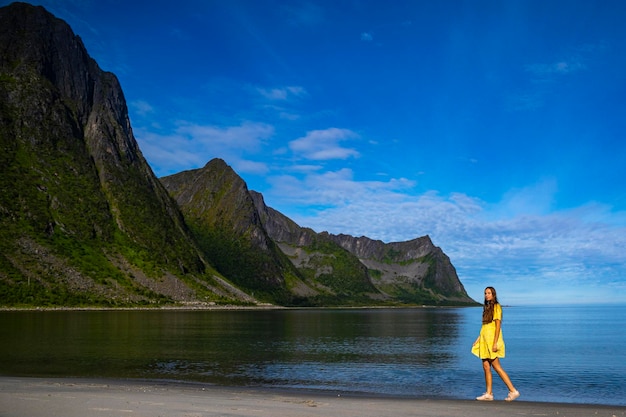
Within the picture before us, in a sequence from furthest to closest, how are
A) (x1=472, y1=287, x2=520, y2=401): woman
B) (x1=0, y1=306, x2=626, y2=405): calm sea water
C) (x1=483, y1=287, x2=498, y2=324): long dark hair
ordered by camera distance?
1. (x1=0, y1=306, x2=626, y2=405): calm sea water
2. (x1=483, y1=287, x2=498, y2=324): long dark hair
3. (x1=472, y1=287, x2=520, y2=401): woman

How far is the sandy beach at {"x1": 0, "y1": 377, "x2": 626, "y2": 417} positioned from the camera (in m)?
19.6

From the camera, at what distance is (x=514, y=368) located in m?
49.1

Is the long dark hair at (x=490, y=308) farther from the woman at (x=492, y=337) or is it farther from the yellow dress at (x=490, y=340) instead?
the yellow dress at (x=490, y=340)

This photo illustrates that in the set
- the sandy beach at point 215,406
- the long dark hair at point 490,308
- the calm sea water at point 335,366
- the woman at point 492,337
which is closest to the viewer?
the sandy beach at point 215,406

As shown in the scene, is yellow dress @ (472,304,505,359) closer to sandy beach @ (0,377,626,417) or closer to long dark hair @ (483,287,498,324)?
long dark hair @ (483,287,498,324)

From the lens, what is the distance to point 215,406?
2197 cm

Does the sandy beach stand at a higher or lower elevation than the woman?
lower

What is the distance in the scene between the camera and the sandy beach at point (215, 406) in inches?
772

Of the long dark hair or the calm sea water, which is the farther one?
the calm sea water

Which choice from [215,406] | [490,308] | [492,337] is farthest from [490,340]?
[215,406]

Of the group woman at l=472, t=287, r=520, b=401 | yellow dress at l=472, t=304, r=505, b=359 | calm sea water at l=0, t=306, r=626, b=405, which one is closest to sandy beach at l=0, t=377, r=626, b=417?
woman at l=472, t=287, r=520, b=401

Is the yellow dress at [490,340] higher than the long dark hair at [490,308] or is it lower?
lower

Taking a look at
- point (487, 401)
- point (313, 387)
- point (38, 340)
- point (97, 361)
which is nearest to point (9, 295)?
point (38, 340)

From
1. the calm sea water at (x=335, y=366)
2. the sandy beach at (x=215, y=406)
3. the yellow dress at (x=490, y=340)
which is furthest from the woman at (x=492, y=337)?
the calm sea water at (x=335, y=366)
